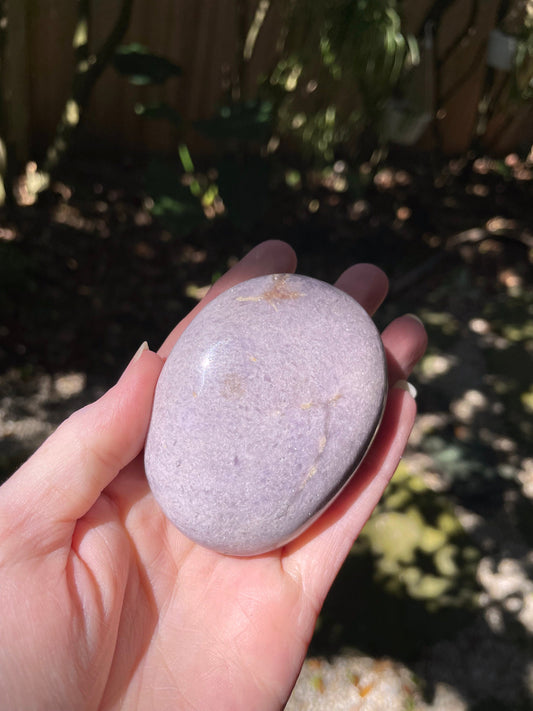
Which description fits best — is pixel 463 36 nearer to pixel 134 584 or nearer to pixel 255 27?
pixel 255 27

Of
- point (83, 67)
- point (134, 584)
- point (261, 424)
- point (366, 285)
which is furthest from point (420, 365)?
point (83, 67)

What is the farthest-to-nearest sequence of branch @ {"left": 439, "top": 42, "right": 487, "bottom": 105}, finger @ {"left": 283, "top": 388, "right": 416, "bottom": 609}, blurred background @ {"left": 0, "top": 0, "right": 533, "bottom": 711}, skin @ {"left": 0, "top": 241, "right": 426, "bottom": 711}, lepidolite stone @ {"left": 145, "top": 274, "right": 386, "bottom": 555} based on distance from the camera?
1. branch @ {"left": 439, "top": 42, "right": 487, "bottom": 105}
2. blurred background @ {"left": 0, "top": 0, "right": 533, "bottom": 711}
3. finger @ {"left": 283, "top": 388, "right": 416, "bottom": 609}
4. lepidolite stone @ {"left": 145, "top": 274, "right": 386, "bottom": 555}
5. skin @ {"left": 0, "top": 241, "right": 426, "bottom": 711}

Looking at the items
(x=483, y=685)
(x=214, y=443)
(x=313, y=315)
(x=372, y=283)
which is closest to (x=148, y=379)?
(x=214, y=443)

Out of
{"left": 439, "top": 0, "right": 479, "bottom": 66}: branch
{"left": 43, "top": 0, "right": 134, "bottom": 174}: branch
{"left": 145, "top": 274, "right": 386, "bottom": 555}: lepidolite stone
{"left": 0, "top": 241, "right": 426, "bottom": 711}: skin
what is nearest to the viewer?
{"left": 0, "top": 241, "right": 426, "bottom": 711}: skin

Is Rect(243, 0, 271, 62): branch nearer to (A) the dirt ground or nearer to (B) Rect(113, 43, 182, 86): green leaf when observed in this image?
(B) Rect(113, 43, 182, 86): green leaf

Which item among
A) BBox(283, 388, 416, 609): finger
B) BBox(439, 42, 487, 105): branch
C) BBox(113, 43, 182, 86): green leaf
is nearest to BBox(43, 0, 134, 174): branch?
BBox(113, 43, 182, 86): green leaf

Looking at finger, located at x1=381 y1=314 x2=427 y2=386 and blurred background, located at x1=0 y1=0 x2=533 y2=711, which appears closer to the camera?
finger, located at x1=381 y1=314 x2=427 y2=386

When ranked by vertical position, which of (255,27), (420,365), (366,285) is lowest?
(420,365)

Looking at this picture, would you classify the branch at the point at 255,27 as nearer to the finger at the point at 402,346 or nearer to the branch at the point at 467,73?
the branch at the point at 467,73

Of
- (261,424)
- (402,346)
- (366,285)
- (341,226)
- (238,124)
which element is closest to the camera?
(261,424)
